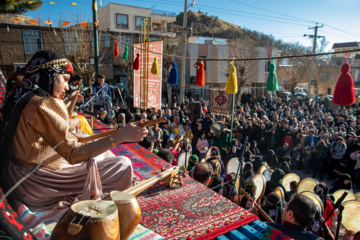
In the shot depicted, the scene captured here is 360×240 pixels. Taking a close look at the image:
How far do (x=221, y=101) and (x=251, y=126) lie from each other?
3.87m

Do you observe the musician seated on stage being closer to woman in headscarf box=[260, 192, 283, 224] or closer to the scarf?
woman in headscarf box=[260, 192, 283, 224]

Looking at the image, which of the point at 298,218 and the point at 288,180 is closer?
the point at 298,218

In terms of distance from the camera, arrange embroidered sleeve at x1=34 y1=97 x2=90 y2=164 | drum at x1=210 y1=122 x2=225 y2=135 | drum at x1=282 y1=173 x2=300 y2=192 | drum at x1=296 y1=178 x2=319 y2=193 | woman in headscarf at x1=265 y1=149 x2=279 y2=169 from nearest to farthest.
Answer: embroidered sleeve at x1=34 y1=97 x2=90 y2=164, drum at x1=296 y1=178 x2=319 y2=193, drum at x1=282 y1=173 x2=300 y2=192, woman in headscarf at x1=265 y1=149 x2=279 y2=169, drum at x1=210 y1=122 x2=225 y2=135

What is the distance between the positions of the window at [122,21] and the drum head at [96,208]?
1196 inches

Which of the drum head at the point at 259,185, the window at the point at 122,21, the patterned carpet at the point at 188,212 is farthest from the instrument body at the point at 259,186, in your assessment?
the window at the point at 122,21

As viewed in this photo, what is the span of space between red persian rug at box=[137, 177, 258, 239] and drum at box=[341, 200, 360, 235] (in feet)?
8.88

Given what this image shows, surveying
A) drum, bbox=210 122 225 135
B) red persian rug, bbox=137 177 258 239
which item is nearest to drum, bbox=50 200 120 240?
red persian rug, bbox=137 177 258 239

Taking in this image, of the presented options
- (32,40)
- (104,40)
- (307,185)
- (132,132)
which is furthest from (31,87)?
(32,40)

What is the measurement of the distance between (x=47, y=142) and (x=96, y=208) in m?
0.94

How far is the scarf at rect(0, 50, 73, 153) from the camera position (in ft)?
6.61

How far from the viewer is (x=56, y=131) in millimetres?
2008

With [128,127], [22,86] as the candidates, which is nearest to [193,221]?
[128,127]

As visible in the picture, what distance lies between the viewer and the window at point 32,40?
64.5 ft

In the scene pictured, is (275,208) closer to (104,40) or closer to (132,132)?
(132,132)
